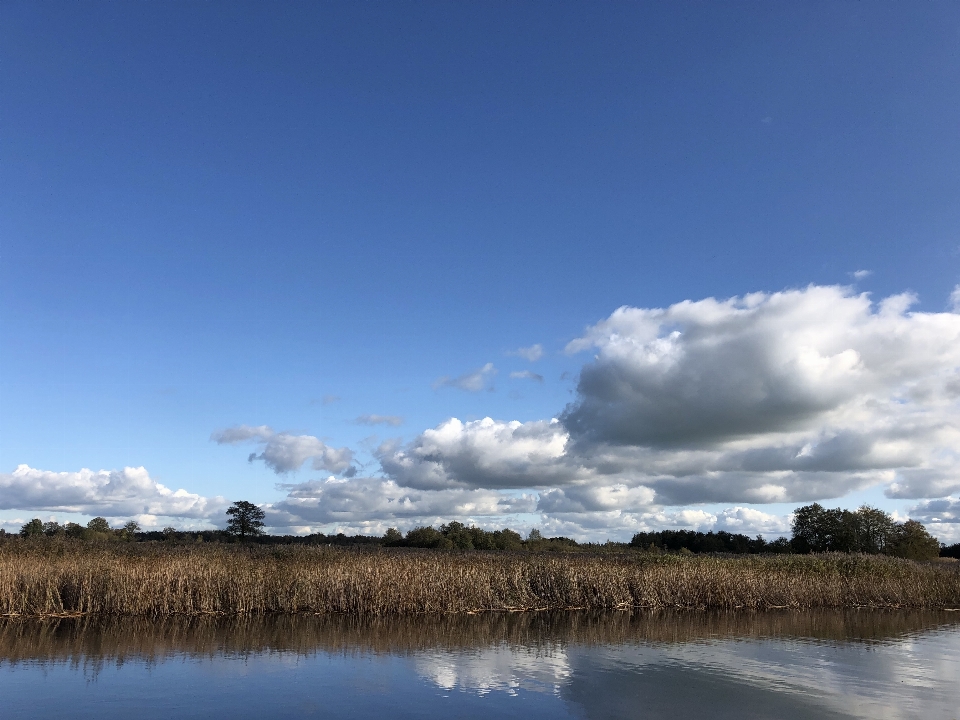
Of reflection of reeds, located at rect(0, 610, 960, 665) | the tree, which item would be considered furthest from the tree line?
reflection of reeds, located at rect(0, 610, 960, 665)

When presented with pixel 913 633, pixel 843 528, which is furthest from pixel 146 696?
pixel 843 528

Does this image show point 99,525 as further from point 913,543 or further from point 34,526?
point 913,543

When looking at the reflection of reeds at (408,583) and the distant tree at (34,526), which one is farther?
the distant tree at (34,526)

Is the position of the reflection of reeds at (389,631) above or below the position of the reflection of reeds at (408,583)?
below

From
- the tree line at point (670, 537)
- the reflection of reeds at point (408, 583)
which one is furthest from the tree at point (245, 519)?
the reflection of reeds at point (408, 583)

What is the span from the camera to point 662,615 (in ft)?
75.3

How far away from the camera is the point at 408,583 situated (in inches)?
864

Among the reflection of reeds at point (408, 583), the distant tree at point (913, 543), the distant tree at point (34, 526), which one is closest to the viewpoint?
the reflection of reeds at point (408, 583)

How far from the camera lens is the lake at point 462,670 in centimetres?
1078

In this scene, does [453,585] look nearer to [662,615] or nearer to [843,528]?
[662,615]

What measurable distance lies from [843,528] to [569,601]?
4577cm

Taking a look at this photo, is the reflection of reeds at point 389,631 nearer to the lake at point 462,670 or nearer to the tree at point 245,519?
the lake at point 462,670

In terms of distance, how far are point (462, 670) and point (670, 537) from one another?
58174 mm

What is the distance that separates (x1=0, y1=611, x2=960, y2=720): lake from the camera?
10.8 m
